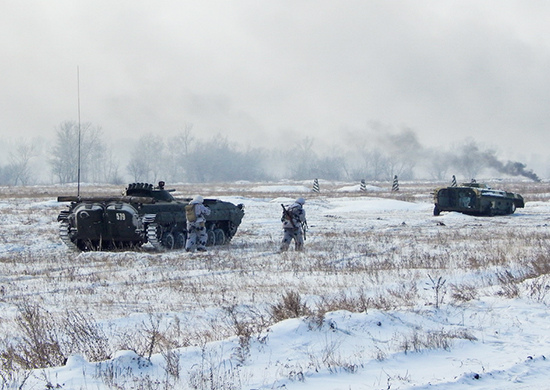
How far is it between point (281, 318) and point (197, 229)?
1023 cm

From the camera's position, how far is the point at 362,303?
8984 millimetres

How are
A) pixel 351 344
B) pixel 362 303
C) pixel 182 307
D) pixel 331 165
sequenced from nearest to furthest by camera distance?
pixel 351 344, pixel 362 303, pixel 182 307, pixel 331 165

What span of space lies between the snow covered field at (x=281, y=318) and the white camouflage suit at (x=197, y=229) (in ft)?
2.06

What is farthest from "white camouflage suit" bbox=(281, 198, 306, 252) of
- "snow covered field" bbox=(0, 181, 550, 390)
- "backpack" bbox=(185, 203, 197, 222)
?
"backpack" bbox=(185, 203, 197, 222)

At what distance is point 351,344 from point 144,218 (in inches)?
460

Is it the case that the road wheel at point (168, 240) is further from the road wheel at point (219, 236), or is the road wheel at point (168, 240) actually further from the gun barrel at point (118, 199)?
the road wheel at point (219, 236)

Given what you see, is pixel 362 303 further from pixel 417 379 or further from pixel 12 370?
pixel 12 370

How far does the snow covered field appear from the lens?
6.14m

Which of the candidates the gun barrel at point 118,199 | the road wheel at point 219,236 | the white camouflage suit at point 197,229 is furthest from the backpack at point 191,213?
the road wheel at point 219,236

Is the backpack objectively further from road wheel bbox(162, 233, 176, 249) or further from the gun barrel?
road wheel bbox(162, 233, 176, 249)

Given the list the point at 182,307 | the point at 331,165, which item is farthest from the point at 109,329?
the point at 331,165

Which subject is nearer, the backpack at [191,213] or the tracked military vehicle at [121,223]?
the backpack at [191,213]

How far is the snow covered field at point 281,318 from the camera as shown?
6145 millimetres

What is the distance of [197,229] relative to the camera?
1836cm
